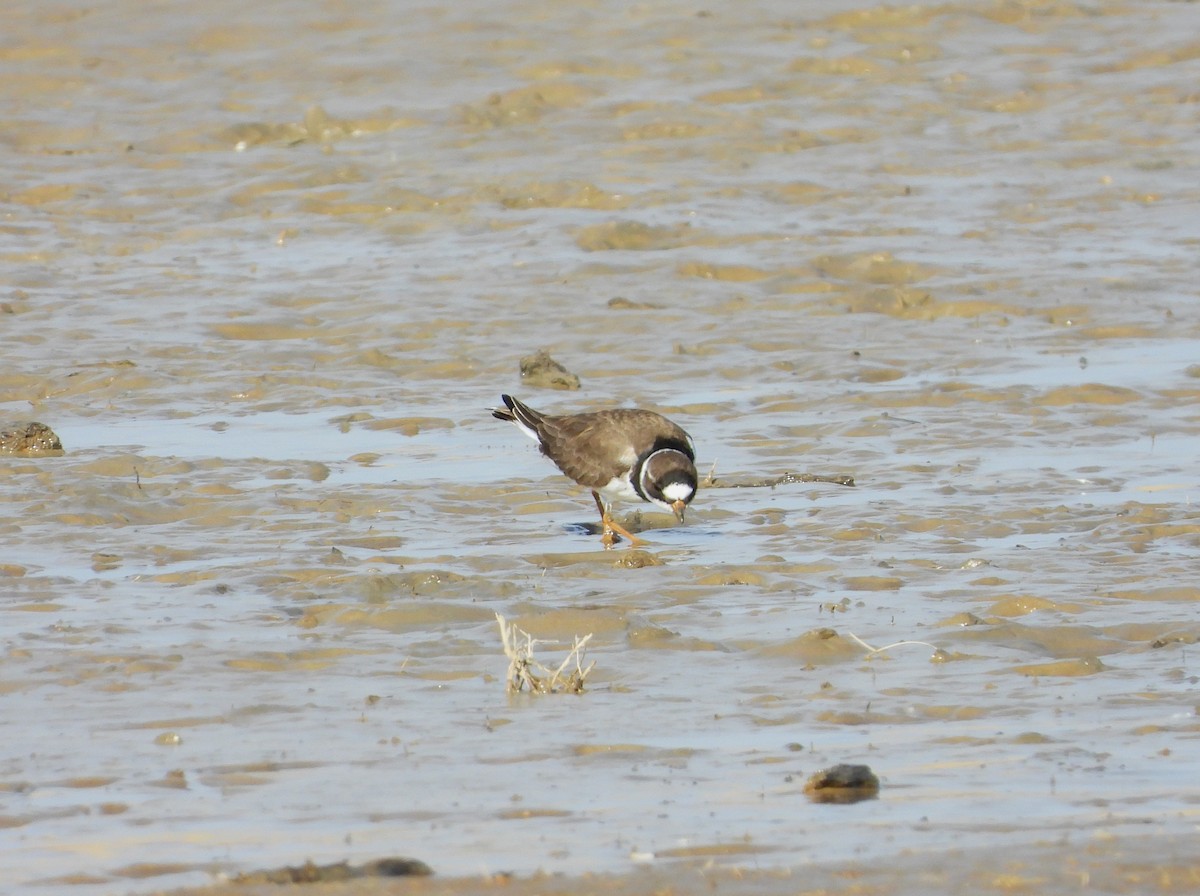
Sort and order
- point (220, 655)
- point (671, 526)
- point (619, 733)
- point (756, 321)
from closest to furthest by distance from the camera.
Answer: point (619, 733), point (220, 655), point (671, 526), point (756, 321)

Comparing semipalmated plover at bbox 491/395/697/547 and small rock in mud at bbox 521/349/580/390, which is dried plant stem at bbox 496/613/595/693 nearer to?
Result: semipalmated plover at bbox 491/395/697/547

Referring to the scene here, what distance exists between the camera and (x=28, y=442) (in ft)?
35.4

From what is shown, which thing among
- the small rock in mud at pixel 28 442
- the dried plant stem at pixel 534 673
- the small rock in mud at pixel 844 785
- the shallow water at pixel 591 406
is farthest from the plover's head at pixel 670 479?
the small rock in mud at pixel 844 785

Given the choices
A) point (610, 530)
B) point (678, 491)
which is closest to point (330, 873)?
point (678, 491)

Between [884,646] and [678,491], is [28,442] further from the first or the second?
[884,646]

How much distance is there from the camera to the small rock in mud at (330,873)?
17.1 ft

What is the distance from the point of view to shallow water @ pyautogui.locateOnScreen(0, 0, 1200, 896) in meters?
6.14

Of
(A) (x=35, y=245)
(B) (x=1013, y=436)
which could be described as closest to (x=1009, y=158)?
(B) (x=1013, y=436)

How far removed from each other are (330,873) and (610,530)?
192 inches

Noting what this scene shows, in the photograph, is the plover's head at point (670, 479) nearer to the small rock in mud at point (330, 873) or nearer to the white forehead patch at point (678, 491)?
the white forehead patch at point (678, 491)

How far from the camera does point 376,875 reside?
5207 mm

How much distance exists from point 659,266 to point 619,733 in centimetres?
829

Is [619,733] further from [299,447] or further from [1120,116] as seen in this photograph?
[1120,116]

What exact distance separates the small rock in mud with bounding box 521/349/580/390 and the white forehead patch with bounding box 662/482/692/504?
2.82 metres
